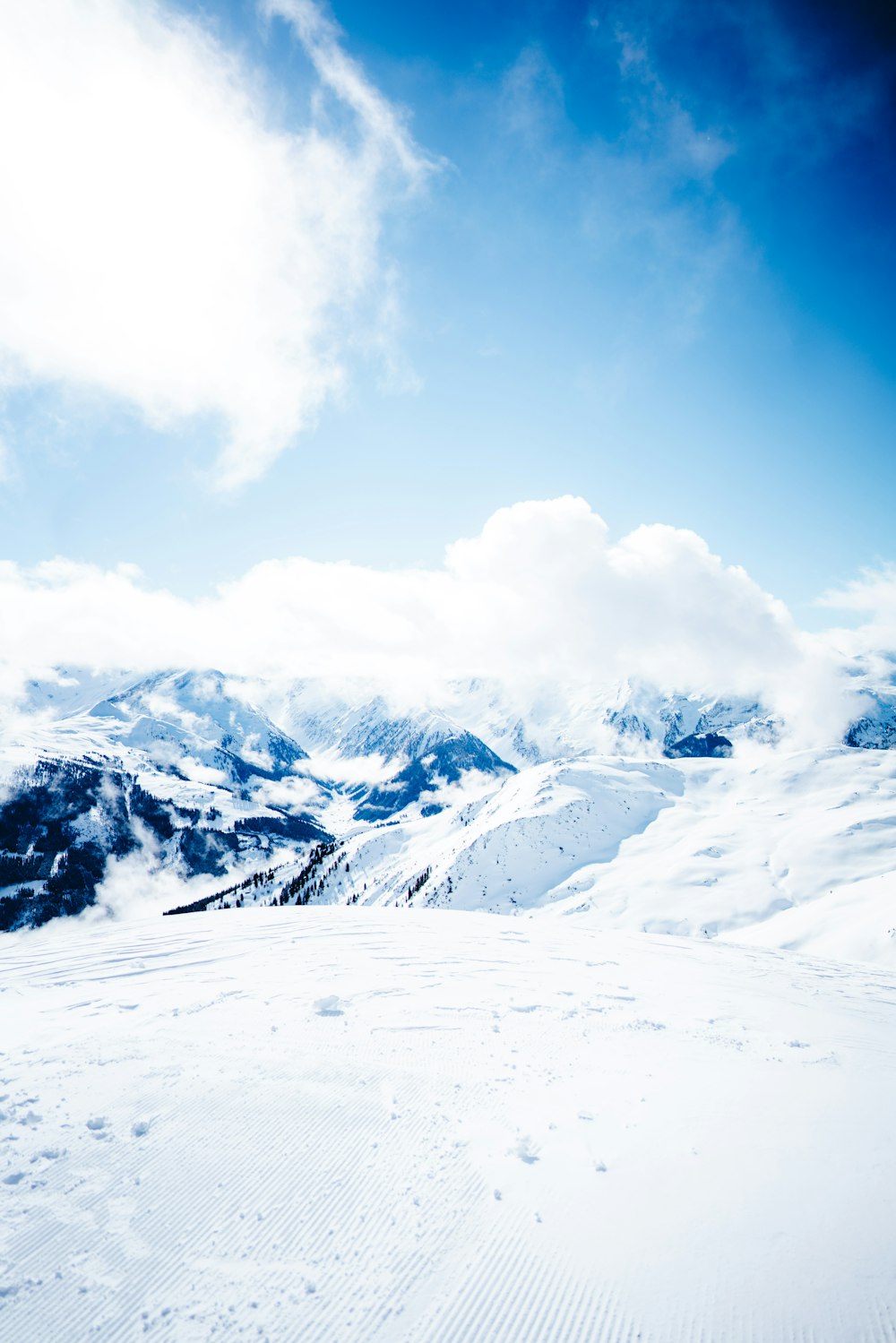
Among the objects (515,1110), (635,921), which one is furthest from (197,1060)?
(635,921)

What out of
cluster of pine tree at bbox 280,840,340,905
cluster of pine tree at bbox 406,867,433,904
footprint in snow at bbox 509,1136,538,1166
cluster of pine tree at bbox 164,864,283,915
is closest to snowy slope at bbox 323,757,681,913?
cluster of pine tree at bbox 406,867,433,904

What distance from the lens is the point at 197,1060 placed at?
29.5 feet

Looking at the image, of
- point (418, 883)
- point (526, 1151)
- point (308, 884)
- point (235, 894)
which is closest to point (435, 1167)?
point (526, 1151)

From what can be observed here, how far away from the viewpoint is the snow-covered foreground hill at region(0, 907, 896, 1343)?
196 inches

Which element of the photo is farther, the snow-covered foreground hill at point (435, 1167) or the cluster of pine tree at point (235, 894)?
the cluster of pine tree at point (235, 894)

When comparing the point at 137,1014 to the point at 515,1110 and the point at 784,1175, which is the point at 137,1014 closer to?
the point at 515,1110

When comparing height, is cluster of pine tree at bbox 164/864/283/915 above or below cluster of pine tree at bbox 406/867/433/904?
below

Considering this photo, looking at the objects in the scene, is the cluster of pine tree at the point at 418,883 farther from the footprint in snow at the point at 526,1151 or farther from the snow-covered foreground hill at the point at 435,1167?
the footprint in snow at the point at 526,1151

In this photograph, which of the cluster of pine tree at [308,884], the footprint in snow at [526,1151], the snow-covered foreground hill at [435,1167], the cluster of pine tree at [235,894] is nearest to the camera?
the snow-covered foreground hill at [435,1167]

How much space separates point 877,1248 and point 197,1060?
30.9ft

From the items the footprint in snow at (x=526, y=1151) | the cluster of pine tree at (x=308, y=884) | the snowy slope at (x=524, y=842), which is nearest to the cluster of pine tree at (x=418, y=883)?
the snowy slope at (x=524, y=842)

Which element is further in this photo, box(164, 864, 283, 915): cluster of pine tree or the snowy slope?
box(164, 864, 283, 915): cluster of pine tree

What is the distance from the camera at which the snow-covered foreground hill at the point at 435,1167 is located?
498 centimetres

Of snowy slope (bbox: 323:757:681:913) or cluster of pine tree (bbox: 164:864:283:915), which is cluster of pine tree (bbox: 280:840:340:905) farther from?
cluster of pine tree (bbox: 164:864:283:915)
